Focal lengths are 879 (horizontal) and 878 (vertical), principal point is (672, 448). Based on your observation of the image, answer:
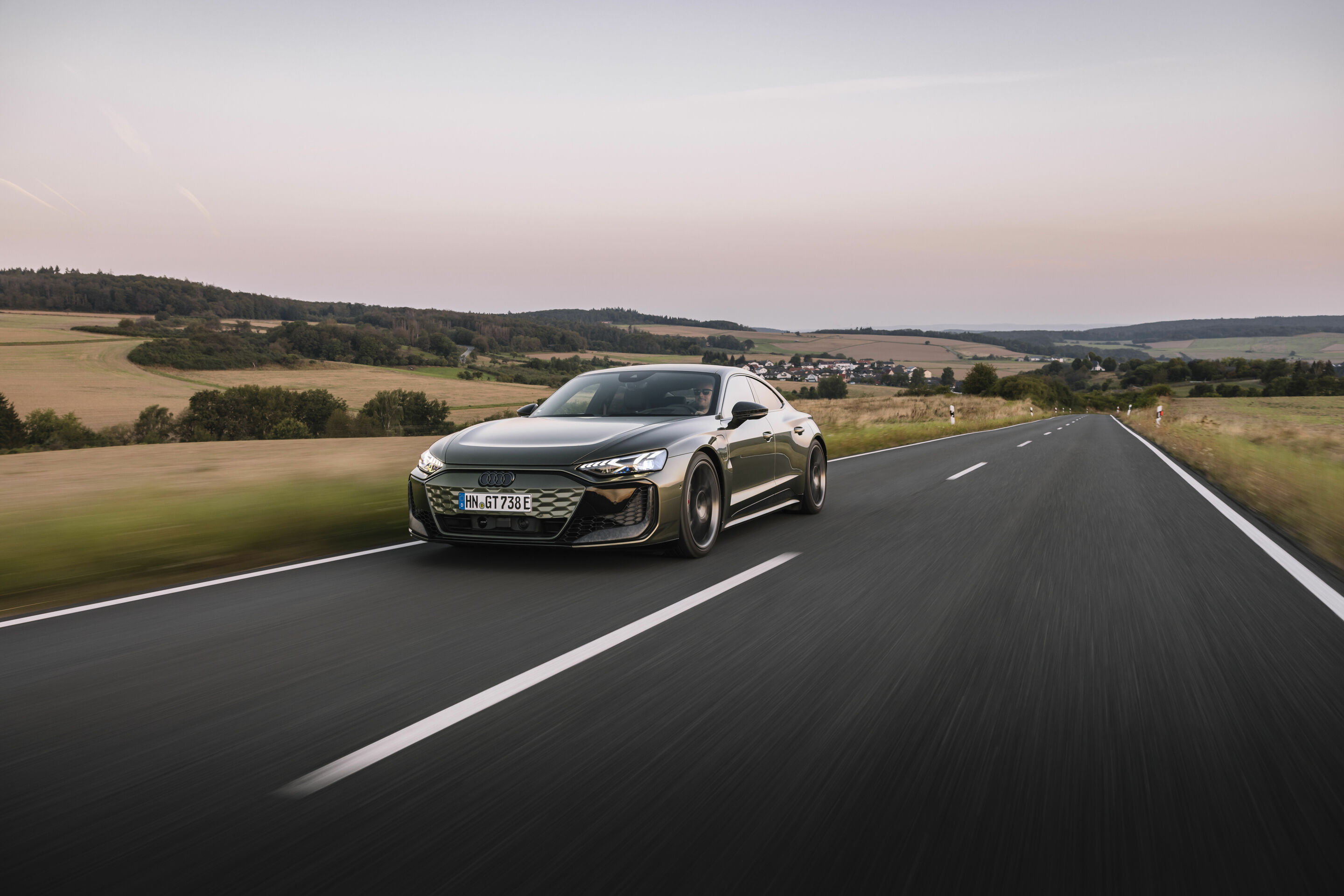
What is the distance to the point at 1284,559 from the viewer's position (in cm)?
670

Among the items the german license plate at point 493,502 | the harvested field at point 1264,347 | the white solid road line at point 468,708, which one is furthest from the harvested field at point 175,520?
the harvested field at point 1264,347

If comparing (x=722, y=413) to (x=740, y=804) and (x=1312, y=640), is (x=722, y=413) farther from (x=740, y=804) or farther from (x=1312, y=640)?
(x=740, y=804)

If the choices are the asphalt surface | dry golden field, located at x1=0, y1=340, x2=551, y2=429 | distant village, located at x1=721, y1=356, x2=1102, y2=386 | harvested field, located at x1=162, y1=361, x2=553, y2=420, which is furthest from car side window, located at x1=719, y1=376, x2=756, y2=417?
distant village, located at x1=721, y1=356, x2=1102, y2=386

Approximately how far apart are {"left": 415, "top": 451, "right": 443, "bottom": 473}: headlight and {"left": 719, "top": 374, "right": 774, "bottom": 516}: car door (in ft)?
7.49

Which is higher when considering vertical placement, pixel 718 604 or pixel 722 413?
pixel 722 413

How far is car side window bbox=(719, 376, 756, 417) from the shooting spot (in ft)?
24.6

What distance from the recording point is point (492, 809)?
249 centimetres

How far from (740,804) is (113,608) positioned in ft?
14.1

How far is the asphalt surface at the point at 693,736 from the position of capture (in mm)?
2223

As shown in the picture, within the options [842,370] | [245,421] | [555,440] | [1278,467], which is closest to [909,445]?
[1278,467]

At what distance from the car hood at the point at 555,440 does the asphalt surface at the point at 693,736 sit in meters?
0.80

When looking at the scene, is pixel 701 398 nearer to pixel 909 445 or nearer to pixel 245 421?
pixel 909 445

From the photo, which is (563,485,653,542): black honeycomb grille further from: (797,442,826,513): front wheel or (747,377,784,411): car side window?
(797,442,826,513): front wheel

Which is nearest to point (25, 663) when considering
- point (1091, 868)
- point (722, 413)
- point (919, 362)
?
point (1091, 868)
